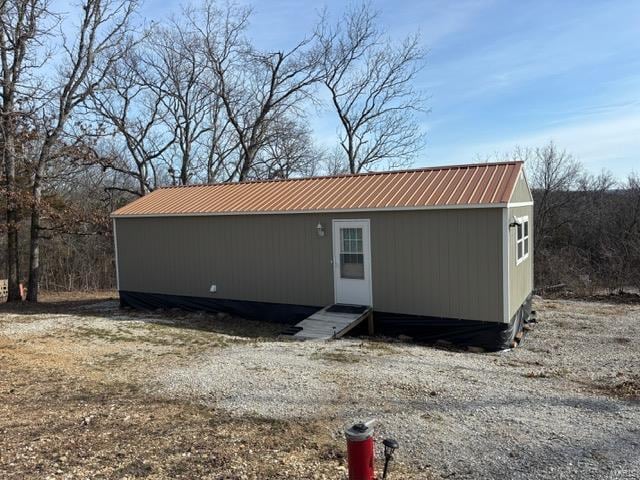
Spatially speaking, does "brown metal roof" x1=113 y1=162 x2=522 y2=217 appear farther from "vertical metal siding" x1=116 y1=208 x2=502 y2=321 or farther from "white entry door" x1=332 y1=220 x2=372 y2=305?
"white entry door" x1=332 y1=220 x2=372 y2=305

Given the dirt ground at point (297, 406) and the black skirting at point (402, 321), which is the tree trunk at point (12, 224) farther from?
the dirt ground at point (297, 406)

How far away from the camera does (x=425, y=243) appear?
8773 millimetres

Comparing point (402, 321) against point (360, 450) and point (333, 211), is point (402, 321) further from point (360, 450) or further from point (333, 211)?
point (360, 450)

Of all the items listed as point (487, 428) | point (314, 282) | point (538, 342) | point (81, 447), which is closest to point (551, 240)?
point (538, 342)

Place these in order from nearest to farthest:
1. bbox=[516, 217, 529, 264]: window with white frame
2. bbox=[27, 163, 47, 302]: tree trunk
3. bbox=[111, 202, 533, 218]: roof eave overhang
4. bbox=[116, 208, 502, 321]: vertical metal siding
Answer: bbox=[111, 202, 533, 218]: roof eave overhang, bbox=[116, 208, 502, 321]: vertical metal siding, bbox=[516, 217, 529, 264]: window with white frame, bbox=[27, 163, 47, 302]: tree trunk

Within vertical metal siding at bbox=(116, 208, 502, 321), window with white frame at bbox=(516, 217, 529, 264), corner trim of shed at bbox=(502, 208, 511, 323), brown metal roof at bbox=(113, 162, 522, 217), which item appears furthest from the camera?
window with white frame at bbox=(516, 217, 529, 264)

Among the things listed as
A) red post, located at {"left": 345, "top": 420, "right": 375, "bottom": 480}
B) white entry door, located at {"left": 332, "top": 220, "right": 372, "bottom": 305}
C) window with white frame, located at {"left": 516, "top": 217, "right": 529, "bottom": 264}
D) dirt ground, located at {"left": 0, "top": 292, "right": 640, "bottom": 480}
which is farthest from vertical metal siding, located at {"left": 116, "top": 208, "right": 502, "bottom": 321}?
red post, located at {"left": 345, "top": 420, "right": 375, "bottom": 480}

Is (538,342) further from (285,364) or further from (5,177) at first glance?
(5,177)

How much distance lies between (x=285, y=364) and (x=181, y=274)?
5993mm

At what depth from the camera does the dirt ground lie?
3580 millimetres

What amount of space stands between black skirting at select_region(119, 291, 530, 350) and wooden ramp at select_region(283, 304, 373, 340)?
16.0 inches

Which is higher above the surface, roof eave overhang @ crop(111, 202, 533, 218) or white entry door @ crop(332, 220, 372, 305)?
roof eave overhang @ crop(111, 202, 533, 218)

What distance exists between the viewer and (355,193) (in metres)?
10.1

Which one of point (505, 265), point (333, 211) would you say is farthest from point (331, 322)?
point (505, 265)
